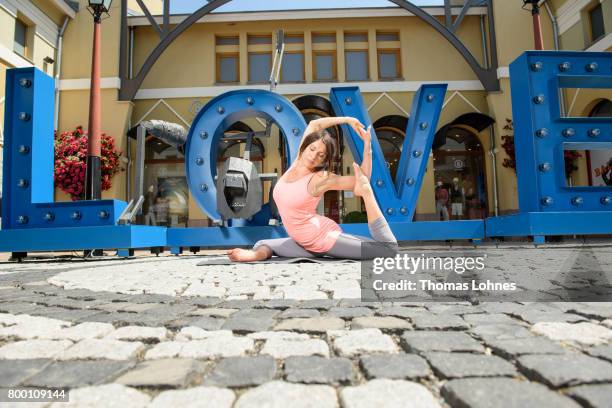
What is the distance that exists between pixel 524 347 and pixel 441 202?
39.9ft

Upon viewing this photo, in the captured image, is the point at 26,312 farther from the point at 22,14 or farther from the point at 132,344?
the point at 22,14

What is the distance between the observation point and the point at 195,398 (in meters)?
0.86

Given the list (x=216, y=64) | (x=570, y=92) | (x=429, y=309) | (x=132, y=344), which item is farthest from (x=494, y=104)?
(x=132, y=344)

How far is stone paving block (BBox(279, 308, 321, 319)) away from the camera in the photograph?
1.66m

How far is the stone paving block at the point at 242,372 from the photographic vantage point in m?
0.95

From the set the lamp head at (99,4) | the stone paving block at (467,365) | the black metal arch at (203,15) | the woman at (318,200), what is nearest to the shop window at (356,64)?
the black metal arch at (203,15)

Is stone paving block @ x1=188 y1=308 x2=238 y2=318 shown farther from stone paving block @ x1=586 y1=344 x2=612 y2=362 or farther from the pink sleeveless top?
the pink sleeveless top

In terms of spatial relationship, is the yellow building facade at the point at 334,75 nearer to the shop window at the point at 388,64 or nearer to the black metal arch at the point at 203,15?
the shop window at the point at 388,64

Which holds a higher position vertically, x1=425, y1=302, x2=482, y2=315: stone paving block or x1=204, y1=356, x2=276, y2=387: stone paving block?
x1=425, y1=302, x2=482, y2=315: stone paving block

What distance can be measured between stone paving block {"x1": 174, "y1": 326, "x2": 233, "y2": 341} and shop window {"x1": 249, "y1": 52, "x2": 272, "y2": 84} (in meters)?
12.8

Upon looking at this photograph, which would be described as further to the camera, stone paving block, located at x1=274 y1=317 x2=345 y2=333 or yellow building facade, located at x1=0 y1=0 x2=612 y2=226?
yellow building facade, located at x1=0 y1=0 x2=612 y2=226

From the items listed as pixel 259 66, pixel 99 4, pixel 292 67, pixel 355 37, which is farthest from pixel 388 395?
pixel 355 37

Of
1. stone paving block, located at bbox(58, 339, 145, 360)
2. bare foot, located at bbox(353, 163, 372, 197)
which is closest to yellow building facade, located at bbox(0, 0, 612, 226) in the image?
bare foot, located at bbox(353, 163, 372, 197)

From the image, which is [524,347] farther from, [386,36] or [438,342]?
[386,36]
